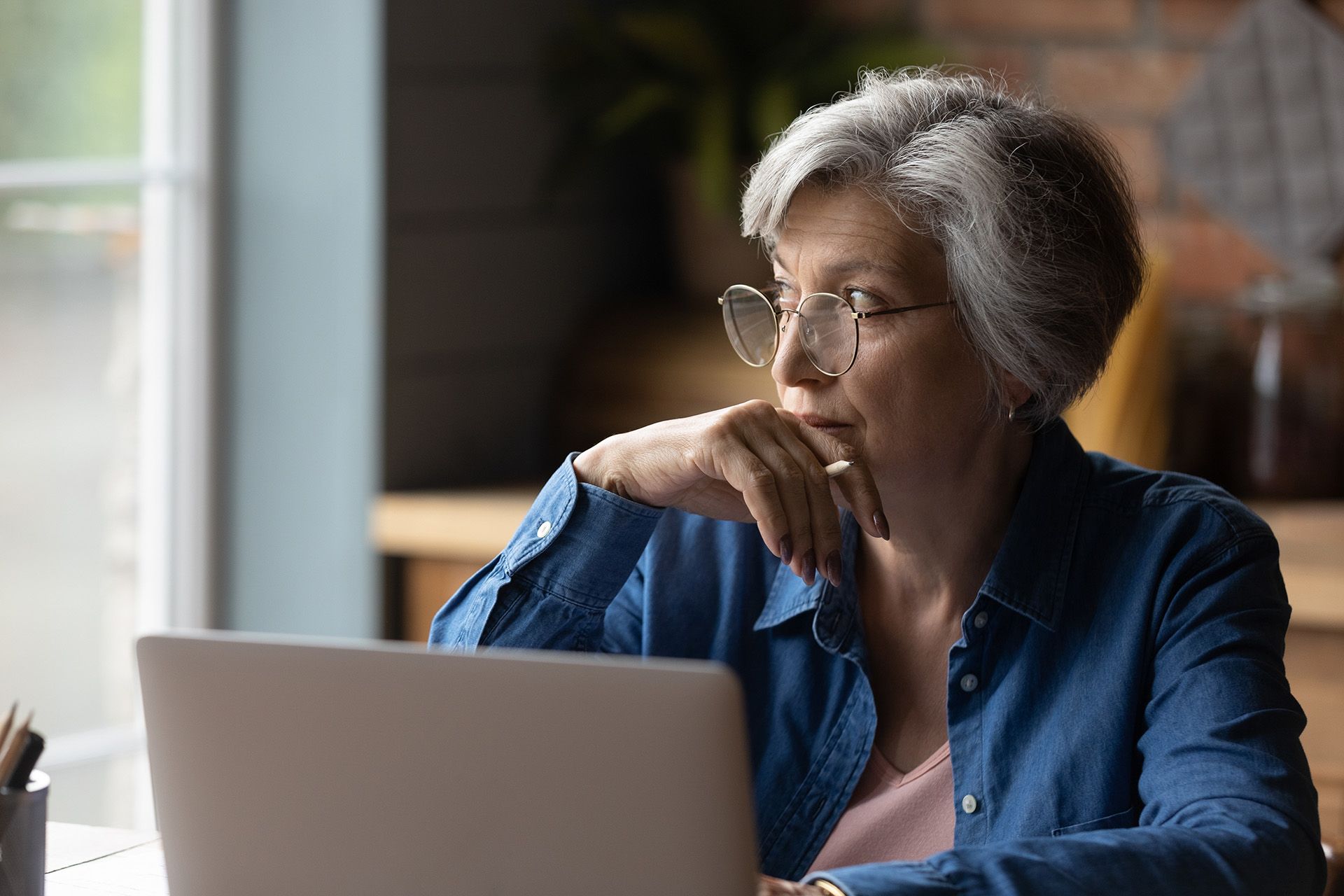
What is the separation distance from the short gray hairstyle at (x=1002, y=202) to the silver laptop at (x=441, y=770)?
616 mm

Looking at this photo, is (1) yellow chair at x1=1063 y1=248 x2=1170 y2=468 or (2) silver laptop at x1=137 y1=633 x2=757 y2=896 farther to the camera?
(1) yellow chair at x1=1063 y1=248 x2=1170 y2=468

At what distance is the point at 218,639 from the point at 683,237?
2.15 m

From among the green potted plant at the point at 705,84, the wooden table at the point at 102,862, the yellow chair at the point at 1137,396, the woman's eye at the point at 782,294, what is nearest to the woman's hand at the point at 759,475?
the woman's eye at the point at 782,294

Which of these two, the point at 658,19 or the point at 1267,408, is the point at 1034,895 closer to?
the point at 1267,408

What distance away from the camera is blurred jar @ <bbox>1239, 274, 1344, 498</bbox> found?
258 centimetres

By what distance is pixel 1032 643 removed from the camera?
4.58 ft

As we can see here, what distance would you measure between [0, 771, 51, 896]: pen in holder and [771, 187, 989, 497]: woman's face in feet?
2.35

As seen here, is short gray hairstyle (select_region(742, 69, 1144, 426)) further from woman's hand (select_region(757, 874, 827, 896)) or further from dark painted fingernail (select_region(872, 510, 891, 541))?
woman's hand (select_region(757, 874, 827, 896))

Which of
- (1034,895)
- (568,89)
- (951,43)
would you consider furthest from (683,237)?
(1034,895)

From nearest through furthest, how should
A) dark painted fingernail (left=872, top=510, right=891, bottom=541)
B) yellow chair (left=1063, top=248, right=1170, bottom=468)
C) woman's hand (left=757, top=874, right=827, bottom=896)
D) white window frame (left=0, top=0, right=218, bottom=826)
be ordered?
1. woman's hand (left=757, top=874, right=827, bottom=896)
2. dark painted fingernail (left=872, top=510, right=891, bottom=541)
3. yellow chair (left=1063, top=248, right=1170, bottom=468)
4. white window frame (left=0, top=0, right=218, bottom=826)

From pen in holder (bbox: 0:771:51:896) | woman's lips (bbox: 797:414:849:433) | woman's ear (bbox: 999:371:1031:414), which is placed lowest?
pen in holder (bbox: 0:771:51:896)

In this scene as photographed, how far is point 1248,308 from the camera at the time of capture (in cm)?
258

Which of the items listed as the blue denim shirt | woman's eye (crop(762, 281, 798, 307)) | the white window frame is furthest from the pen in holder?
the white window frame

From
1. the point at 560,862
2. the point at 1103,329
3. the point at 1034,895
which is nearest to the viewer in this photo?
the point at 560,862
